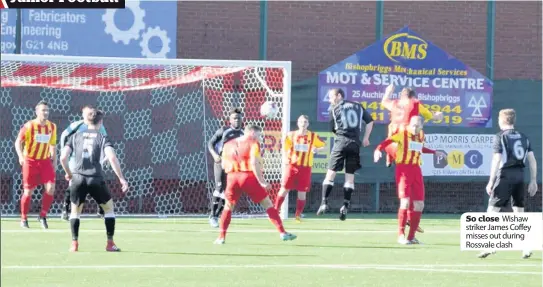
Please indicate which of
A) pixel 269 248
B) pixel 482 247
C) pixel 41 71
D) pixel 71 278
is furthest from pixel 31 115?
pixel 482 247

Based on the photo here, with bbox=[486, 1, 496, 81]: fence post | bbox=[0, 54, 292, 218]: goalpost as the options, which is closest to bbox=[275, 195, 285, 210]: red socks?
bbox=[0, 54, 292, 218]: goalpost

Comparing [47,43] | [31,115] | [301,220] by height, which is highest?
[47,43]

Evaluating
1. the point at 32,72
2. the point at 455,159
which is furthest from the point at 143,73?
the point at 455,159

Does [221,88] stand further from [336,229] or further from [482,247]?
[482,247]

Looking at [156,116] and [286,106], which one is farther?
[156,116]

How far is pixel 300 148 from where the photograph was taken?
20844mm

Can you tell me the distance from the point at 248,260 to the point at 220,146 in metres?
5.38

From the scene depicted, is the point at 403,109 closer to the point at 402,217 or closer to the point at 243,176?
the point at 402,217

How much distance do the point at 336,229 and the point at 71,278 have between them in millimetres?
8622

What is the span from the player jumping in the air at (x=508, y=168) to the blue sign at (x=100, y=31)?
34.4ft

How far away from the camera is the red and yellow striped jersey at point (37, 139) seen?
722 inches

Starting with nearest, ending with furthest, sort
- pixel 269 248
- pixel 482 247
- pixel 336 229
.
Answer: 1. pixel 482 247
2. pixel 269 248
3. pixel 336 229

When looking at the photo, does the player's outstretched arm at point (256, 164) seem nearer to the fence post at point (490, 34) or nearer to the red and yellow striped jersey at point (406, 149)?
the red and yellow striped jersey at point (406, 149)

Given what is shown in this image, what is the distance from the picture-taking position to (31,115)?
2225 cm
